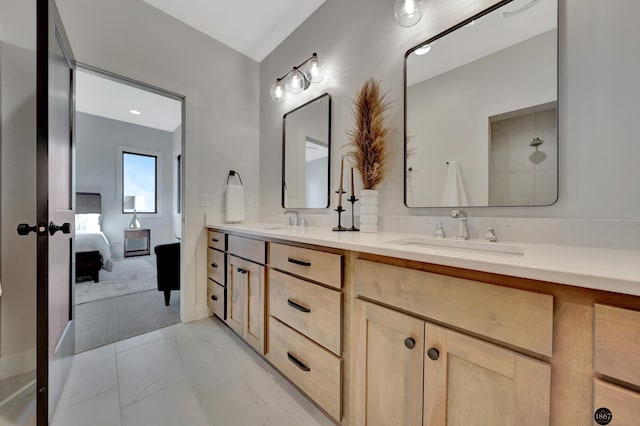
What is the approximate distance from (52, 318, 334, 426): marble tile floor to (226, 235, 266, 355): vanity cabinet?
0.18 metres

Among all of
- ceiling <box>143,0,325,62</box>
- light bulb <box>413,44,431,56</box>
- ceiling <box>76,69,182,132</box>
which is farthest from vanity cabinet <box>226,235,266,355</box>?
ceiling <box>76,69,182,132</box>

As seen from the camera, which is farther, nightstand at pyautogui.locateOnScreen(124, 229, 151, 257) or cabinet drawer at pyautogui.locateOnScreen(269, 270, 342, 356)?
nightstand at pyautogui.locateOnScreen(124, 229, 151, 257)

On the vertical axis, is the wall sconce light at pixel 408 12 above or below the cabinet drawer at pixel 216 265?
above

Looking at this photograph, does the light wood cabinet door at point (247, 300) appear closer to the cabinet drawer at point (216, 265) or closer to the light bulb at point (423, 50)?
the cabinet drawer at point (216, 265)

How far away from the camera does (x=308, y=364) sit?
1159 millimetres

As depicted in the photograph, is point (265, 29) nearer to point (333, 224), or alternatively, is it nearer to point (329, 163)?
point (329, 163)

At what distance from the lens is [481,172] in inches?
45.4

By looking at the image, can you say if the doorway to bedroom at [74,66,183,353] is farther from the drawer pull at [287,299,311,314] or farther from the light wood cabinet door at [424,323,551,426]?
the light wood cabinet door at [424,323,551,426]

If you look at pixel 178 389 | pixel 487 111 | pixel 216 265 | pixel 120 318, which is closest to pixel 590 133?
pixel 487 111

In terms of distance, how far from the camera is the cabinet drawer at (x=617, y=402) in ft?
1.51

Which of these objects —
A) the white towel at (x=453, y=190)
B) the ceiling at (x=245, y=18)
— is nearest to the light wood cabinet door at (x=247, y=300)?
the white towel at (x=453, y=190)

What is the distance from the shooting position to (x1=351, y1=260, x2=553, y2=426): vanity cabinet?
58 cm

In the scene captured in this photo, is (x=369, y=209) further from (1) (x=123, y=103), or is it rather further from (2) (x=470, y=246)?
(1) (x=123, y=103)

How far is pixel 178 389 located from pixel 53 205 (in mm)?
1129
